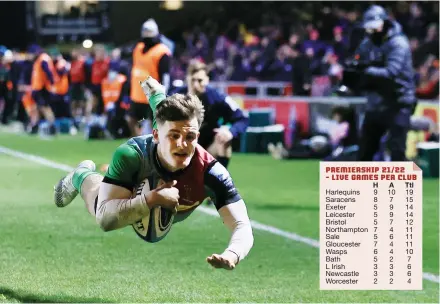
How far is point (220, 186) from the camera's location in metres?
4.77

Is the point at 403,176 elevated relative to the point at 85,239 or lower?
elevated

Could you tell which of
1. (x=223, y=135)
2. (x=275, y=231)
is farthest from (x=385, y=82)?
(x=223, y=135)

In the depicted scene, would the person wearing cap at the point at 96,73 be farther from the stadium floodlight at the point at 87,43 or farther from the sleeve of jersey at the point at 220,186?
the sleeve of jersey at the point at 220,186

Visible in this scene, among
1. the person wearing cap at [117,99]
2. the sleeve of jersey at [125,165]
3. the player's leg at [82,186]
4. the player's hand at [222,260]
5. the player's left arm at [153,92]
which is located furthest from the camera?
the person wearing cap at [117,99]

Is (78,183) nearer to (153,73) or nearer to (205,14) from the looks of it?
(153,73)

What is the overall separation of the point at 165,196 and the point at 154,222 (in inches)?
21.3

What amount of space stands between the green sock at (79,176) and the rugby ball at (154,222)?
2.04ft

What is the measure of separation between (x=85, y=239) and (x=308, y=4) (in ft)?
47.0

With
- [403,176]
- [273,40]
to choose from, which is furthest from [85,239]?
[273,40]

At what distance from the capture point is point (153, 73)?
11.7 metres

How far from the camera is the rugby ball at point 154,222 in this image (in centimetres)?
479

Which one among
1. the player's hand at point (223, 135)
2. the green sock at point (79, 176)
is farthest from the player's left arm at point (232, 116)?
the green sock at point (79, 176)

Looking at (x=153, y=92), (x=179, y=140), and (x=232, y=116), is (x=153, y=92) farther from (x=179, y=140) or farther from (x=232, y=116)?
(x=232, y=116)

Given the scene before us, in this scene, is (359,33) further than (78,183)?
Yes
